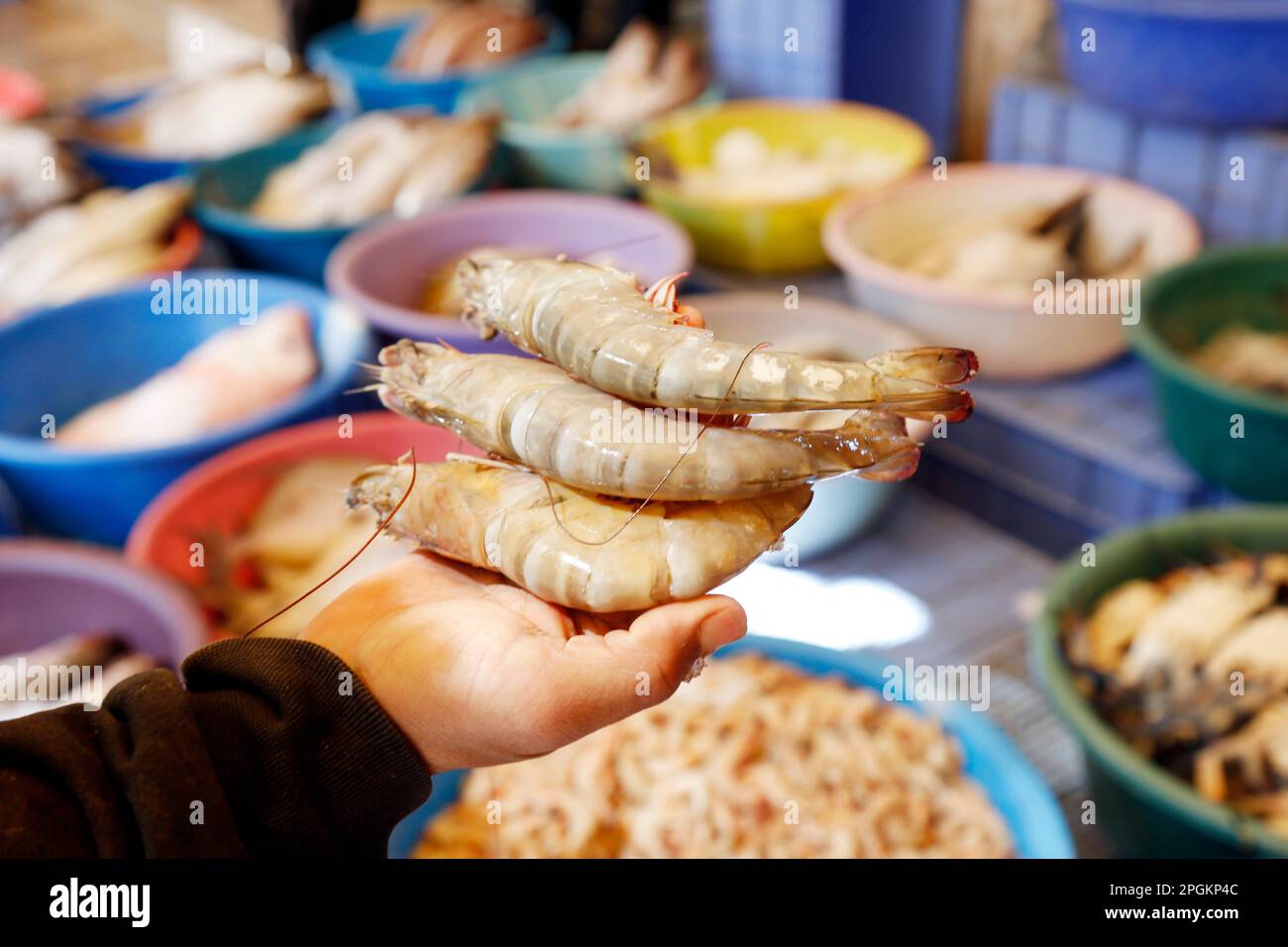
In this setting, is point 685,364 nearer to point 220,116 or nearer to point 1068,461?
point 1068,461

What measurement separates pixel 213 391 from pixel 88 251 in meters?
0.92

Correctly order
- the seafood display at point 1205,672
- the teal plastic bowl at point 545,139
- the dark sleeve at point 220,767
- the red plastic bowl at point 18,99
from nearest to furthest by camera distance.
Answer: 1. the dark sleeve at point 220,767
2. the seafood display at point 1205,672
3. the teal plastic bowl at point 545,139
4. the red plastic bowl at point 18,99

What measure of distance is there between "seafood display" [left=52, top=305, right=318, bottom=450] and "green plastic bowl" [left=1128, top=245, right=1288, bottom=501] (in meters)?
1.75

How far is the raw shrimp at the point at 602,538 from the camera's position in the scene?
35.5 inches

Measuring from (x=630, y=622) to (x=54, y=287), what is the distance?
8.02 ft

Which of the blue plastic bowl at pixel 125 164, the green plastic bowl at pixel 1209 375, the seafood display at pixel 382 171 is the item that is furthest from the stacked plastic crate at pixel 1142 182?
the blue plastic bowl at pixel 125 164

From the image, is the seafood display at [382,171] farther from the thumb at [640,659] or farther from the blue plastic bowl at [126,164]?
the thumb at [640,659]

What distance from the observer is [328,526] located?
6.47 feet

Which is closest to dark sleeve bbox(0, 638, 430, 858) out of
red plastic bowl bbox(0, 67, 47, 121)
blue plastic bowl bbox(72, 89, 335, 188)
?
blue plastic bowl bbox(72, 89, 335, 188)

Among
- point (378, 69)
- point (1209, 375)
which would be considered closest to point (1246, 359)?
point (1209, 375)

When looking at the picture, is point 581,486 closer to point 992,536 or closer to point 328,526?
point 328,526

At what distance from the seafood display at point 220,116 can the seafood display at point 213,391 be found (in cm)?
139

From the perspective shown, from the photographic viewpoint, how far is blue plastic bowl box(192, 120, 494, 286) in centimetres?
284
